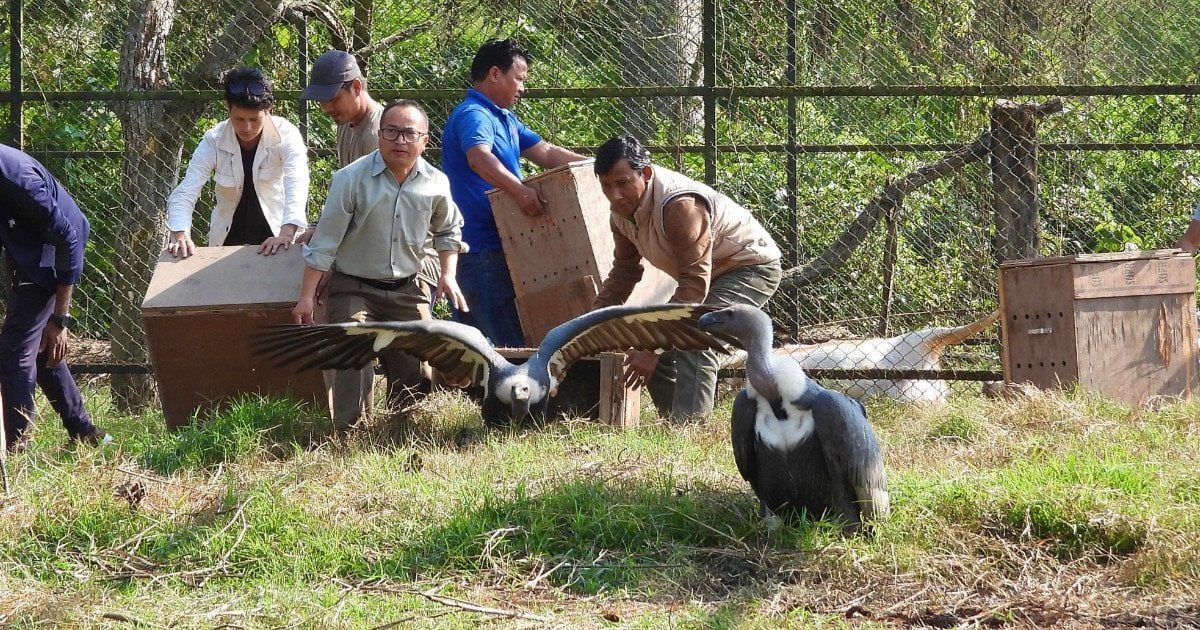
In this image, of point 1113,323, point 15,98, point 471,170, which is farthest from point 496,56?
point 1113,323

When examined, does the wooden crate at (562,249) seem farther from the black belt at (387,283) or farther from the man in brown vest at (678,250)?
Answer: the black belt at (387,283)

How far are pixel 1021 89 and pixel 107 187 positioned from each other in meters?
5.67

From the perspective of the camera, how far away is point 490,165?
238 inches

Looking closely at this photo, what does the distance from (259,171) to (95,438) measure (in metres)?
1.46

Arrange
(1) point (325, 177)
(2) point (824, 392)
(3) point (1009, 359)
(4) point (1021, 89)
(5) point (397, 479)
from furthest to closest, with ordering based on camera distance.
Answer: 1. (1) point (325, 177)
2. (4) point (1021, 89)
3. (3) point (1009, 359)
4. (5) point (397, 479)
5. (2) point (824, 392)

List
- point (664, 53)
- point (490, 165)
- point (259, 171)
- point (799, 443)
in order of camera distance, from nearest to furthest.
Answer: point (799, 443), point (259, 171), point (490, 165), point (664, 53)

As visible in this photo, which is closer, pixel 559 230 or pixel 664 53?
pixel 559 230

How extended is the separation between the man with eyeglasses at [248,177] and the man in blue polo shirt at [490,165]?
0.81 m

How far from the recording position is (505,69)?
20.5ft

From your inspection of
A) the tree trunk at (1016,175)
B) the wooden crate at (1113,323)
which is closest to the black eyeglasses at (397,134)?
the wooden crate at (1113,323)

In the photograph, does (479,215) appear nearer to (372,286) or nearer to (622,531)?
(372,286)

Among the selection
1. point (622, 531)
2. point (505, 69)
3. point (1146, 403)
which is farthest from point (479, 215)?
point (1146, 403)

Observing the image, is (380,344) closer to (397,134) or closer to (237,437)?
(237,437)

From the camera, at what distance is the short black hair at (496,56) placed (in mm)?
6250
